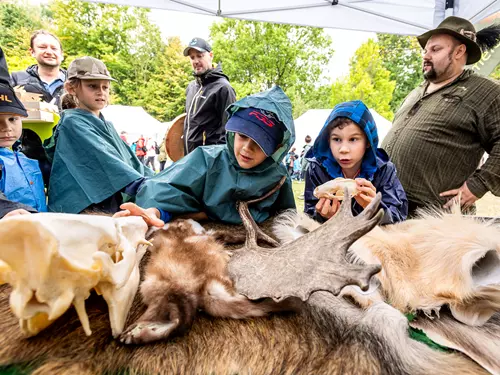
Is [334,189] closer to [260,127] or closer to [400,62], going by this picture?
[260,127]

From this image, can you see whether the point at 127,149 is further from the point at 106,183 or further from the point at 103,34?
the point at 103,34

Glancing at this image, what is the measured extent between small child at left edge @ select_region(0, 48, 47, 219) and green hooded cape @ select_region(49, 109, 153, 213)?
12cm

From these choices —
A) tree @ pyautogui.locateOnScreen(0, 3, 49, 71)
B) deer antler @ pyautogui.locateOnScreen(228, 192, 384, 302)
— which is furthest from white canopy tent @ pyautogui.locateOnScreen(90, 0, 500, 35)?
tree @ pyautogui.locateOnScreen(0, 3, 49, 71)

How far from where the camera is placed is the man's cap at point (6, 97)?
5.21 ft

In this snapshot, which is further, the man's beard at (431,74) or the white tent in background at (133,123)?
the white tent in background at (133,123)

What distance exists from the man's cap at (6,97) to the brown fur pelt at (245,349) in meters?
1.22

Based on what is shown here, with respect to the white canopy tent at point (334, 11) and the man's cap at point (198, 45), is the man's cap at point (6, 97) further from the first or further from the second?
the man's cap at point (198, 45)

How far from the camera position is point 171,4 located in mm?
3979

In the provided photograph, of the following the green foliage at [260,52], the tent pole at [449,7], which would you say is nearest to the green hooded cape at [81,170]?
the tent pole at [449,7]

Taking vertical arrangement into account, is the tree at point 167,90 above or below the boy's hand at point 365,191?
below

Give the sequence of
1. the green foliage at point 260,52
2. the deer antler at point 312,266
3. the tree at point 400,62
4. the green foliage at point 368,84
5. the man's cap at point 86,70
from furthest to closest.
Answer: the tree at point 400,62
the green foliage at point 368,84
the green foliage at point 260,52
the man's cap at point 86,70
the deer antler at point 312,266

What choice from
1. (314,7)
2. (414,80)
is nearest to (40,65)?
(314,7)

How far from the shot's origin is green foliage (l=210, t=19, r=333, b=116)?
65.5 ft

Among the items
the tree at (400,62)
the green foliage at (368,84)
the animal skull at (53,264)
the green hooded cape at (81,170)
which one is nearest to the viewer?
the animal skull at (53,264)
